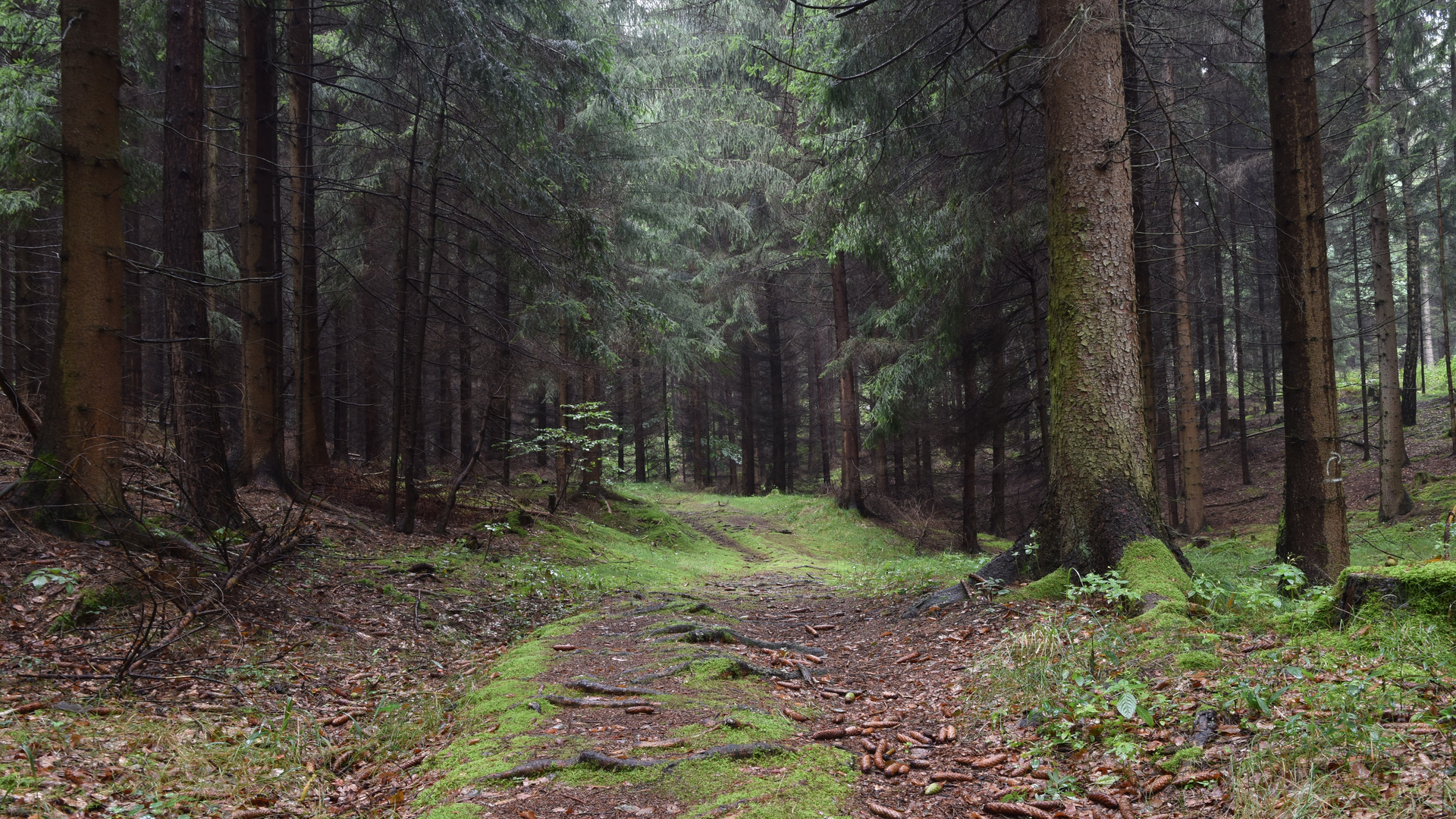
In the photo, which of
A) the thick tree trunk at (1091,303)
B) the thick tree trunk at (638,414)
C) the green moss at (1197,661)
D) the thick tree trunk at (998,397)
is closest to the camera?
the green moss at (1197,661)

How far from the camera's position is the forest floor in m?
2.77

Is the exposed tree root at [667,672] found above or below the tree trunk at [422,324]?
below

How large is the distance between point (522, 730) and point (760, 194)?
19.2m

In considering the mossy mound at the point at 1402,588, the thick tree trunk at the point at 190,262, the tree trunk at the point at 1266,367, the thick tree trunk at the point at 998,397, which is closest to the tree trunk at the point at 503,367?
the thick tree trunk at the point at 190,262

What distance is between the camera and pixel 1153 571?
16.0ft

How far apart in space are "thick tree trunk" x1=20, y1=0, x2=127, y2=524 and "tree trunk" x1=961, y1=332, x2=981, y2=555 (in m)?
10.9

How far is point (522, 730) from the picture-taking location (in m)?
3.83

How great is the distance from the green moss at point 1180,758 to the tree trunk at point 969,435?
986 centimetres

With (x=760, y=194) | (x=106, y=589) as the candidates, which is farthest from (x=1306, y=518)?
(x=760, y=194)

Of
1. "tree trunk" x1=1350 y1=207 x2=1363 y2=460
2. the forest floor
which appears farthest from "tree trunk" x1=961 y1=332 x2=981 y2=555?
"tree trunk" x1=1350 y1=207 x2=1363 y2=460

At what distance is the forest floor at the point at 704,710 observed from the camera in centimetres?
277

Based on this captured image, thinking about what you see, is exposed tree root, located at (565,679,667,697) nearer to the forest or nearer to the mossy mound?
the forest

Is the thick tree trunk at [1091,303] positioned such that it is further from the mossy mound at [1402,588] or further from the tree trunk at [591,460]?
the tree trunk at [591,460]

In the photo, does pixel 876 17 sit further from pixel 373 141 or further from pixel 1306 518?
pixel 373 141
